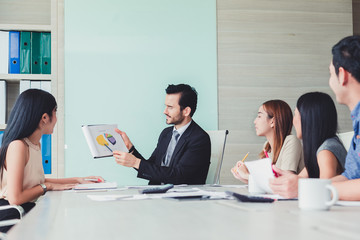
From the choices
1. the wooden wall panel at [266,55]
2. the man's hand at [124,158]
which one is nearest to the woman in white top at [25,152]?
the man's hand at [124,158]

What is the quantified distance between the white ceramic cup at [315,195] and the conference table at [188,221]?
29mm

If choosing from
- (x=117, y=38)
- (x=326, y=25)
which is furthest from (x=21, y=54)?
(x=326, y=25)

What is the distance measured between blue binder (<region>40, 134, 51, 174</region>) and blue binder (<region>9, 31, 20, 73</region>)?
21.8 inches

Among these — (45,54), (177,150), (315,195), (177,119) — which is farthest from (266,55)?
(315,195)

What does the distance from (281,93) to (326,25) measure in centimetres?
72

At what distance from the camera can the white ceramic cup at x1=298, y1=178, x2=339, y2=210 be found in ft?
3.84

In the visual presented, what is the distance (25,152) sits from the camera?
84.0 inches

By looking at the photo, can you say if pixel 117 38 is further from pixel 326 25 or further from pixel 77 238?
pixel 77 238

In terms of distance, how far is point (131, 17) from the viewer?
11.8ft

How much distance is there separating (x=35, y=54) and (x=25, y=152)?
1.54 meters

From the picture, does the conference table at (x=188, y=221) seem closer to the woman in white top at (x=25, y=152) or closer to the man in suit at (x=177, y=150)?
the woman in white top at (x=25, y=152)

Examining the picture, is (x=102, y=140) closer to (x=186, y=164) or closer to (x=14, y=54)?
(x=186, y=164)

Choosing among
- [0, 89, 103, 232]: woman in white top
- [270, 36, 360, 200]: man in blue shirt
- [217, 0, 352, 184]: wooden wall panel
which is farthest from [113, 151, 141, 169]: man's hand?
[270, 36, 360, 200]: man in blue shirt

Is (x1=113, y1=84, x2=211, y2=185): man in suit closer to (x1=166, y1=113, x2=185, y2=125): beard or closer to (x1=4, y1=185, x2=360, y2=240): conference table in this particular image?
(x1=166, y1=113, x2=185, y2=125): beard
